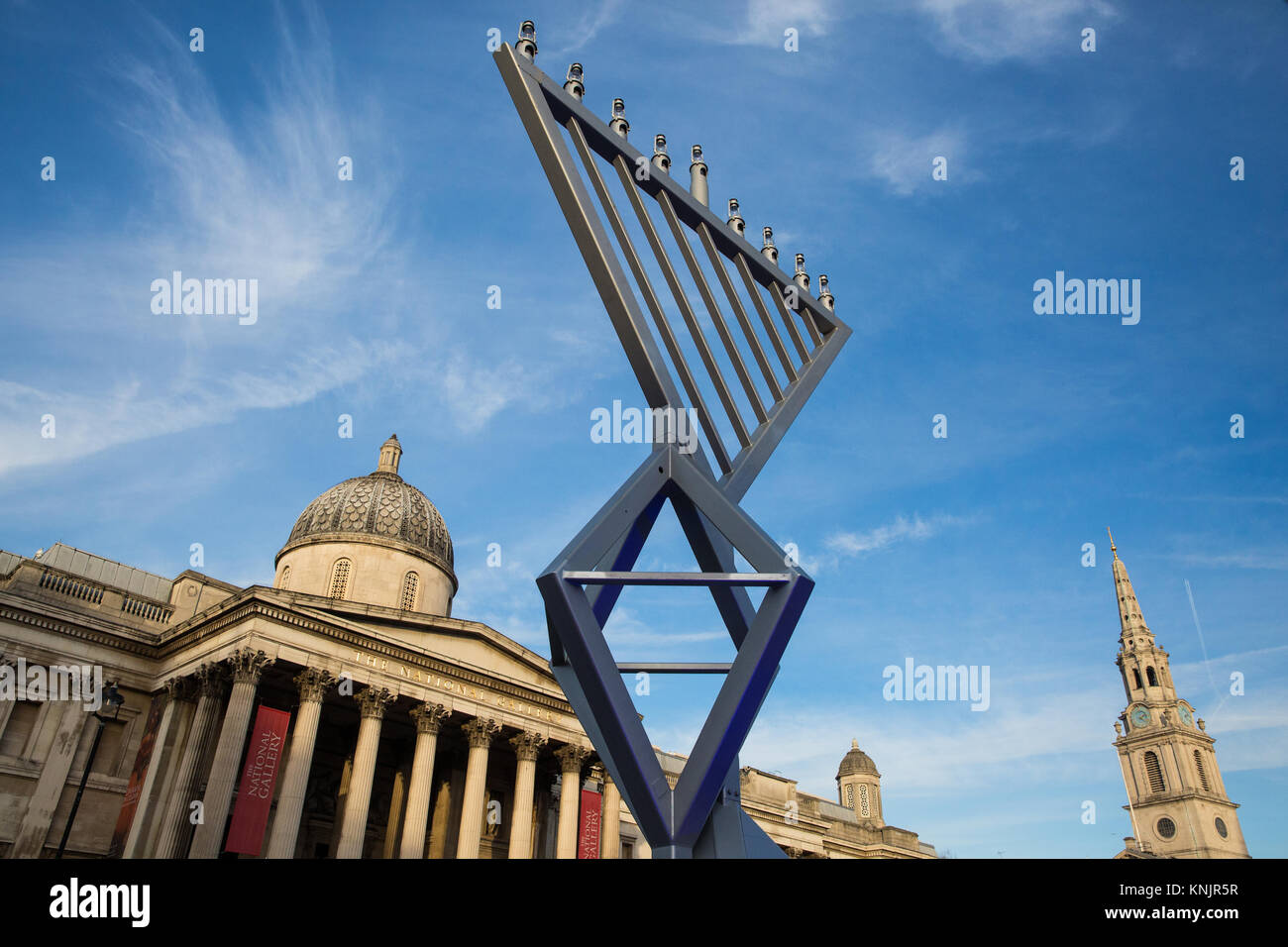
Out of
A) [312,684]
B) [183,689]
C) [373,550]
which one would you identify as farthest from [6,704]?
[373,550]

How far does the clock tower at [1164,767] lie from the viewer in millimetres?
87375

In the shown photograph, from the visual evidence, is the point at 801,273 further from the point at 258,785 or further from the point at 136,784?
the point at 136,784

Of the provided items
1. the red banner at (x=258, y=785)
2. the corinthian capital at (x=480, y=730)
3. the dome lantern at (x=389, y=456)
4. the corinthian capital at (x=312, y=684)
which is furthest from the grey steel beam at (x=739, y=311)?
the dome lantern at (x=389, y=456)

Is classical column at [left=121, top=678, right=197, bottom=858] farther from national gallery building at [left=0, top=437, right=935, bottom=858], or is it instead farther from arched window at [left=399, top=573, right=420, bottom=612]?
arched window at [left=399, top=573, right=420, bottom=612]

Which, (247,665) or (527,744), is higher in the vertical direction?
(247,665)

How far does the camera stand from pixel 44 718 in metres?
25.2

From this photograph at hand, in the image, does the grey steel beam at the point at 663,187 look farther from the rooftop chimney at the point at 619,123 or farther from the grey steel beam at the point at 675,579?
the grey steel beam at the point at 675,579

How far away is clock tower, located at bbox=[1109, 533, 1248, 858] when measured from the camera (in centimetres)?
8738

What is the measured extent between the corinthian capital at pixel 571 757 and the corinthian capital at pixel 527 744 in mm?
1250

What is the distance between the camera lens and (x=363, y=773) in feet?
85.0

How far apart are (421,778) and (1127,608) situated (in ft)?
335

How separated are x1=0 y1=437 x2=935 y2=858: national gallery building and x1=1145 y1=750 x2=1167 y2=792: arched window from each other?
82220 mm
